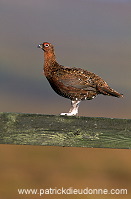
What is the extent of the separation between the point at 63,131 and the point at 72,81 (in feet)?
2.81

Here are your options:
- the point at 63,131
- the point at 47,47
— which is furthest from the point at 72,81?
the point at 63,131

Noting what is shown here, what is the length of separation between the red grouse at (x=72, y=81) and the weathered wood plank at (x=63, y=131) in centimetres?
56

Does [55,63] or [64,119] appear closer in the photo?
[64,119]

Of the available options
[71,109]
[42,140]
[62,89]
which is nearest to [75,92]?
[62,89]

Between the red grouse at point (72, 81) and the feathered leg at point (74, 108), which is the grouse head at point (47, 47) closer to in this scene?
the red grouse at point (72, 81)

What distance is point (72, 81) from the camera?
3.65 metres

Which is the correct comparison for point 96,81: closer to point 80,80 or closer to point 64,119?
Answer: point 80,80

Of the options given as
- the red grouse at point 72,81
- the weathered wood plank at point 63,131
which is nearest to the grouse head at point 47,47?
the red grouse at point 72,81

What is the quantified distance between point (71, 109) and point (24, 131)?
0.61m

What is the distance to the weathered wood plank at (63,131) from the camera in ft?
9.86

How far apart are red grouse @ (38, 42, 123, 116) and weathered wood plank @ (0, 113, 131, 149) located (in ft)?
1.85

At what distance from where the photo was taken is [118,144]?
3.12 metres

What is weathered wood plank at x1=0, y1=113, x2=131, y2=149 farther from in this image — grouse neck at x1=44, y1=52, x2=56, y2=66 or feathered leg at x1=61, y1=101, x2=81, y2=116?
grouse neck at x1=44, y1=52, x2=56, y2=66

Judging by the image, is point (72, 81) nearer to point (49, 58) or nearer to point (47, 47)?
point (49, 58)
